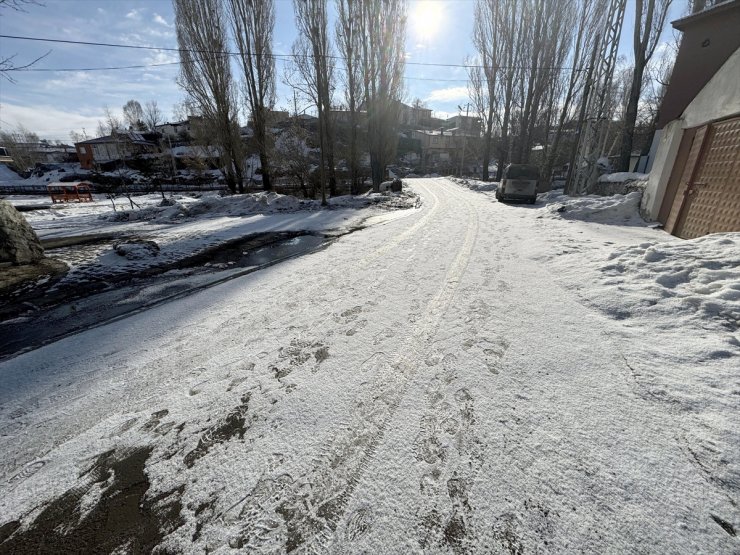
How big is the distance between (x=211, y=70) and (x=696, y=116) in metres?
Result: 21.8

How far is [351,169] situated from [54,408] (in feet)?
70.1

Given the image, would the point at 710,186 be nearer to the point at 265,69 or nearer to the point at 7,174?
the point at 265,69

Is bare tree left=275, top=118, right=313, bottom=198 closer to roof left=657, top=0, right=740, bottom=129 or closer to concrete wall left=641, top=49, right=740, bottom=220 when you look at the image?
concrete wall left=641, top=49, right=740, bottom=220

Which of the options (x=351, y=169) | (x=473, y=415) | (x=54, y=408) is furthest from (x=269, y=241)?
(x=351, y=169)

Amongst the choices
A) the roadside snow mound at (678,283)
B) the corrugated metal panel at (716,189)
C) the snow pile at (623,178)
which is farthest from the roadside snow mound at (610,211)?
the roadside snow mound at (678,283)

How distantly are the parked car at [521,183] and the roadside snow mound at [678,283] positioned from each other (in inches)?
393

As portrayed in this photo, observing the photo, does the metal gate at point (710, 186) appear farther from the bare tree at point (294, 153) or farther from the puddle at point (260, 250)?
the bare tree at point (294, 153)

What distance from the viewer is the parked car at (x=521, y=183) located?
13.7 metres

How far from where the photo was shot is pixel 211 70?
1789 centimetres

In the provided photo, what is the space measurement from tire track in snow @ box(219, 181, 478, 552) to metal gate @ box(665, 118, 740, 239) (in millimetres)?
6791

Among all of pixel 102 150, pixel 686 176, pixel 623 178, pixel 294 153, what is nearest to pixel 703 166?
pixel 686 176

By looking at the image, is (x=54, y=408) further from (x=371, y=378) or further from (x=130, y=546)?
(x=371, y=378)

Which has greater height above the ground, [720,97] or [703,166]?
[720,97]

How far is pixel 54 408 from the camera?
231 cm
